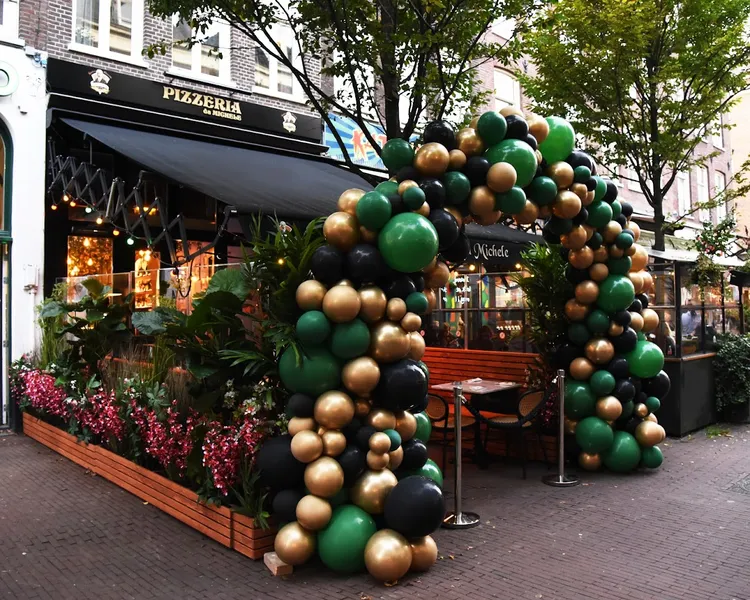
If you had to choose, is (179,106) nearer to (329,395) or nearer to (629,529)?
(329,395)

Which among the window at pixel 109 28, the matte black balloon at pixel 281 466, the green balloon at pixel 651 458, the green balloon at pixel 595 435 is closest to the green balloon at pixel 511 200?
the matte black balloon at pixel 281 466

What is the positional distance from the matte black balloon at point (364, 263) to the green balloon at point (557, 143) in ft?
7.35

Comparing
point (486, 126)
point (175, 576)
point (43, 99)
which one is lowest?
point (175, 576)

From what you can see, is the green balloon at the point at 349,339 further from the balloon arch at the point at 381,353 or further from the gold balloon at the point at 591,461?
the gold balloon at the point at 591,461

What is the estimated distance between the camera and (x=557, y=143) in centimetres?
576

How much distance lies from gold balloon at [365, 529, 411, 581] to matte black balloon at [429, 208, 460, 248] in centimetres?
211

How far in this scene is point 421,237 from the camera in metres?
4.33

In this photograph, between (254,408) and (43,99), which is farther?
(43,99)

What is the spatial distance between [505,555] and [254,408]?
7.00 ft

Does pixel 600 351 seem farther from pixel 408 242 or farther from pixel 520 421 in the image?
pixel 408 242

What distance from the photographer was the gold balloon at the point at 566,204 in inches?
225

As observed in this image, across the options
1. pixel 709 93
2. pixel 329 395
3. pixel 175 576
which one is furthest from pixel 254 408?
pixel 709 93

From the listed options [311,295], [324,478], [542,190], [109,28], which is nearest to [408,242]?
[311,295]

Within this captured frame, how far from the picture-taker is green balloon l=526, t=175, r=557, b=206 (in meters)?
5.50
